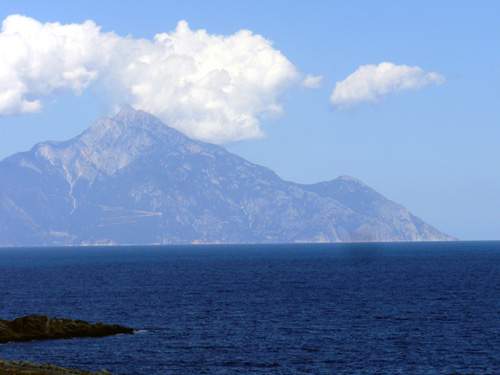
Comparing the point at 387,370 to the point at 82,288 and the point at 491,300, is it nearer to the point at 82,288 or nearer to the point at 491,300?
the point at 491,300

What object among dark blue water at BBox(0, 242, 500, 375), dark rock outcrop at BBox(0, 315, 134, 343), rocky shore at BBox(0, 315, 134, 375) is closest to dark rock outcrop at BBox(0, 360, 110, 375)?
dark blue water at BBox(0, 242, 500, 375)

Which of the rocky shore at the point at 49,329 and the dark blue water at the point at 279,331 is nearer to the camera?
the dark blue water at the point at 279,331

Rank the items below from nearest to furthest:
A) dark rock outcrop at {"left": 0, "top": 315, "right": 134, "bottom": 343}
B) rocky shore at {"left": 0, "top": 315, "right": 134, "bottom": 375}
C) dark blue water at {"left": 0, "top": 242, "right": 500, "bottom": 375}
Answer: dark blue water at {"left": 0, "top": 242, "right": 500, "bottom": 375}, rocky shore at {"left": 0, "top": 315, "right": 134, "bottom": 375}, dark rock outcrop at {"left": 0, "top": 315, "right": 134, "bottom": 343}

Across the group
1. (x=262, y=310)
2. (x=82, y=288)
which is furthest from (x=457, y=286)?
(x=82, y=288)

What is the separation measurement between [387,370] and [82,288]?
122050 mm

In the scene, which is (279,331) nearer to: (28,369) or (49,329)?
(49,329)

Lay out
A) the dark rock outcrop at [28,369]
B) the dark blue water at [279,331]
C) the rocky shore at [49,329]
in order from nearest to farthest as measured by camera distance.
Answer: the dark rock outcrop at [28,369] < the dark blue water at [279,331] < the rocky shore at [49,329]

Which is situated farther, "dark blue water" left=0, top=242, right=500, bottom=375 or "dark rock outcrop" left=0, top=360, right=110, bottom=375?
"dark blue water" left=0, top=242, right=500, bottom=375

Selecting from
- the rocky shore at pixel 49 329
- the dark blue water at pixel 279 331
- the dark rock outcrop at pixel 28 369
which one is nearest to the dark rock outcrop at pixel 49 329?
the rocky shore at pixel 49 329

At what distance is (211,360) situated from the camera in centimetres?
9156

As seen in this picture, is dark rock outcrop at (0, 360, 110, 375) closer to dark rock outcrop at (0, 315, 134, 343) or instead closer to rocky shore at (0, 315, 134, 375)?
rocky shore at (0, 315, 134, 375)

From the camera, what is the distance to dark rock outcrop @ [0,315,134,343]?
360ft

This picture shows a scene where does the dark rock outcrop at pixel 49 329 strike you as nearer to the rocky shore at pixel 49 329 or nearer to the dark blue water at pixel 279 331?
the rocky shore at pixel 49 329

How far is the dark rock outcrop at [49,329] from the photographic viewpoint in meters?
110
